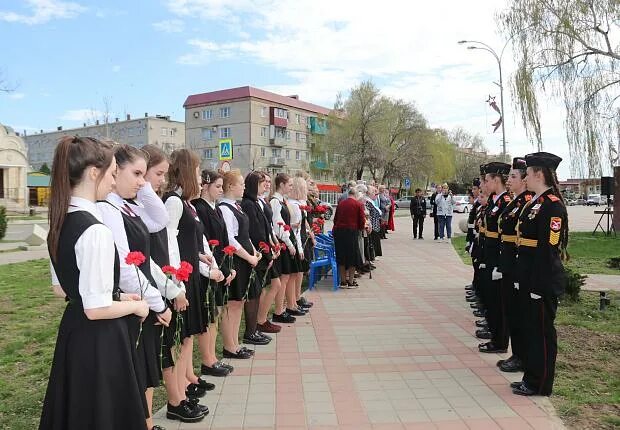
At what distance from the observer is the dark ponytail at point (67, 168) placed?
253cm

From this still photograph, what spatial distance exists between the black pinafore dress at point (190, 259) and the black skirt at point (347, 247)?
5.51m

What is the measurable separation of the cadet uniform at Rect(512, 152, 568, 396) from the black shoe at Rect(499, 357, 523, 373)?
50 centimetres

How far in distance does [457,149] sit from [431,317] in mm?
74113

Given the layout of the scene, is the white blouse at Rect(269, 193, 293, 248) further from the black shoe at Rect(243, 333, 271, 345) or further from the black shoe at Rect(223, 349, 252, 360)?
the black shoe at Rect(223, 349, 252, 360)

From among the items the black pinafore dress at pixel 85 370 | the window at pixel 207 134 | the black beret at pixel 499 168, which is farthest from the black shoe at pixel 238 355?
the window at pixel 207 134

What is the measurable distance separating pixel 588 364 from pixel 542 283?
158cm

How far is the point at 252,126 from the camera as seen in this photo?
63.2 metres

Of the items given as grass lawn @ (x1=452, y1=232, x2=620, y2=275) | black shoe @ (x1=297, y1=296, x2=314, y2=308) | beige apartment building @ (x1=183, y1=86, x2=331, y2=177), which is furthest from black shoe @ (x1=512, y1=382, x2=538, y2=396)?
beige apartment building @ (x1=183, y1=86, x2=331, y2=177)

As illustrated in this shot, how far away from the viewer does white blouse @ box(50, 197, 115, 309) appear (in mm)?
2447

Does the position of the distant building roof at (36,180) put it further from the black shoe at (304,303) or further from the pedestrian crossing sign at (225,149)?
the black shoe at (304,303)

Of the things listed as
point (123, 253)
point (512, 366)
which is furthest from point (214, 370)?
point (512, 366)

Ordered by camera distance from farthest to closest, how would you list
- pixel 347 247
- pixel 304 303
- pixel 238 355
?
pixel 347 247, pixel 304 303, pixel 238 355

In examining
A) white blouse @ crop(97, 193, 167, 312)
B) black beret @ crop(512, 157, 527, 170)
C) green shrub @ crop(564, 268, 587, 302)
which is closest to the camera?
white blouse @ crop(97, 193, 167, 312)

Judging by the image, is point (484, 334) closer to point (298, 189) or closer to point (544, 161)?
point (544, 161)
